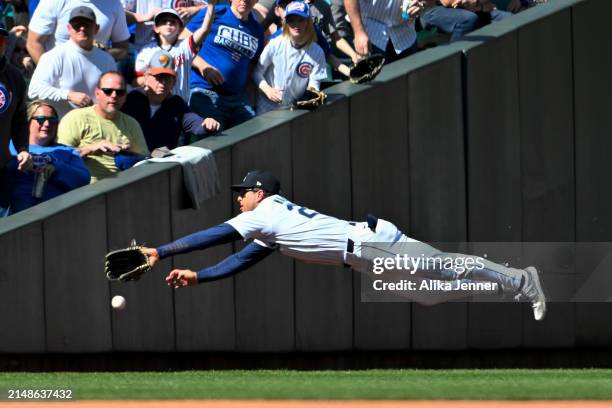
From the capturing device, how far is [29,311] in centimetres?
995

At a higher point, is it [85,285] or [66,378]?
[85,285]

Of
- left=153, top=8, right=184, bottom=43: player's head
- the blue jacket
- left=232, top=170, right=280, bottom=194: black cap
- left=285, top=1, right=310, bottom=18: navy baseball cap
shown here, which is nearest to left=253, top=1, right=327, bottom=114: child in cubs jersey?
left=285, top=1, right=310, bottom=18: navy baseball cap

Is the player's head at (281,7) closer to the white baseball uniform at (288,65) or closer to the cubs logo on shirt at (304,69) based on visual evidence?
the white baseball uniform at (288,65)

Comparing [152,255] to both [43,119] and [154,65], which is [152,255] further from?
[154,65]

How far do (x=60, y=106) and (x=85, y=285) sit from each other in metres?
1.56

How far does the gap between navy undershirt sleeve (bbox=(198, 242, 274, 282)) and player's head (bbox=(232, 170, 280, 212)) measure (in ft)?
1.08

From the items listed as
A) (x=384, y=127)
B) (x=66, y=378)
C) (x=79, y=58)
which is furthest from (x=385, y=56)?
(x=66, y=378)

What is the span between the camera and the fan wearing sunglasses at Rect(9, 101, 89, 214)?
9.95m

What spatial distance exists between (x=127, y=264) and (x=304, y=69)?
9.29 feet

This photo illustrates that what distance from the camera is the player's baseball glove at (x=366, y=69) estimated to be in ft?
35.6

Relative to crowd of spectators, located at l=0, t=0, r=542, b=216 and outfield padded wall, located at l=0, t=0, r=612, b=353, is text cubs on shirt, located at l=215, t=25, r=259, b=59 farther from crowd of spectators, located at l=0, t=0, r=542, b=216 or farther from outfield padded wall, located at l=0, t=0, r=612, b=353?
outfield padded wall, located at l=0, t=0, r=612, b=353

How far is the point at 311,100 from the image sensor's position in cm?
1082

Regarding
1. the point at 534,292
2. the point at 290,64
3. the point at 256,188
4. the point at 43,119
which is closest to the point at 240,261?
the point at 256,188

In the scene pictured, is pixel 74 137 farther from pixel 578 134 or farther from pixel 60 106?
pixel 578 134
